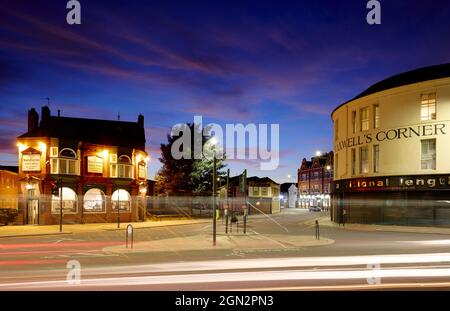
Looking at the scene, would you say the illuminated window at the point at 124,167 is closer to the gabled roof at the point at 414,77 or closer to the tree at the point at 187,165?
the tree at the point at 187,165

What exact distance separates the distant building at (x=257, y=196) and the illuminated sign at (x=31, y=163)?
120 feet

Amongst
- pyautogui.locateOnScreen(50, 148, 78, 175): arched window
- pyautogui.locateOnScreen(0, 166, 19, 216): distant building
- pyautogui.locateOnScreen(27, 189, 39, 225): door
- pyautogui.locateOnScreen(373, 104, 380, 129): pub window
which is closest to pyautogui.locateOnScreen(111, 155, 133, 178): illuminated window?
pyautogui.locateOnScreen(50, 148, 78, 175): arched window

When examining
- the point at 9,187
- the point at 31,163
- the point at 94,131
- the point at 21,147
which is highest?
the point at 94,131

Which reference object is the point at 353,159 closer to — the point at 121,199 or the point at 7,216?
the point at 121,199

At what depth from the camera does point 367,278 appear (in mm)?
12734

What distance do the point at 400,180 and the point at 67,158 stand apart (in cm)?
3014

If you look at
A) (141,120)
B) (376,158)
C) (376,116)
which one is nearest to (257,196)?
(141,120)

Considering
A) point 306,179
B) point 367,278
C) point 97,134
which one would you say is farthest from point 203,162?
point 306,179

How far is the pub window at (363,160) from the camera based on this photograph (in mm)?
43125

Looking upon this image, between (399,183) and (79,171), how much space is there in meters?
29.2

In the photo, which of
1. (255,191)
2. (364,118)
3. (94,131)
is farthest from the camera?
(255,191)

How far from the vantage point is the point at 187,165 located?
60.0m
